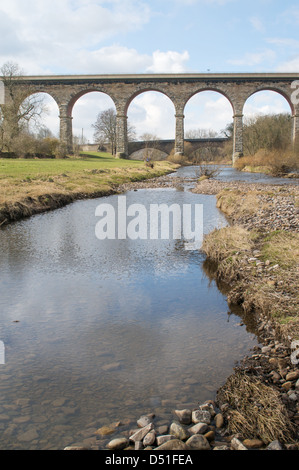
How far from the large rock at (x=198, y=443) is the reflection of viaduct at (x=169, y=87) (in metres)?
43.5

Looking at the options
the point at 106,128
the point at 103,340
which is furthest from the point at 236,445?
the point at 106,128

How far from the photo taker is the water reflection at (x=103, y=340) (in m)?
2.87

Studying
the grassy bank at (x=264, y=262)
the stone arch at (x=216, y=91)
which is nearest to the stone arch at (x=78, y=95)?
the stone arch at (x=216, y=91)

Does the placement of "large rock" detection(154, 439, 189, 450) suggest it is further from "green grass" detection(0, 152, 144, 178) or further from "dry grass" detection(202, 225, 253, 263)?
"green grass" detection(0, 152, 144, 178)

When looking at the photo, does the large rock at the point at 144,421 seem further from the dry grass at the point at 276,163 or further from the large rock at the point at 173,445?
the dry grass at the point at 276,163

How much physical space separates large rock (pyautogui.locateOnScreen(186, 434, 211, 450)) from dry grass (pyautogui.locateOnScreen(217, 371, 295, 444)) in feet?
0.76

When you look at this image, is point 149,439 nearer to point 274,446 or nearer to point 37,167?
point 274,446

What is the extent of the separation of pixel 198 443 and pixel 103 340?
64.4 inches

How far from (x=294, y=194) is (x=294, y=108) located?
110ft

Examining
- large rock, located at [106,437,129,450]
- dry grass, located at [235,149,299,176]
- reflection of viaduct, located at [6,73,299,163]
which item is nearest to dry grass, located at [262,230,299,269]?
large rock, located at [106,437,129,450]

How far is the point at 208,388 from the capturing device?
10.3 feet

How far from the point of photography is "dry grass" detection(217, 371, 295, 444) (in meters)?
2.57
